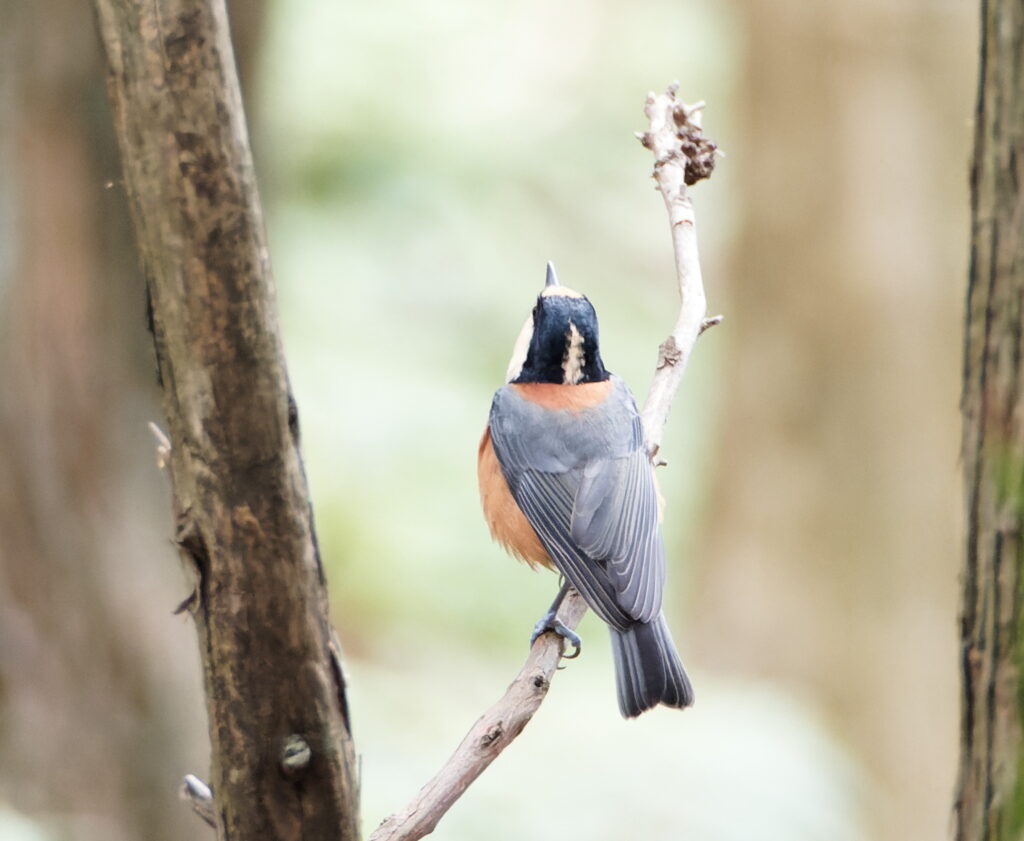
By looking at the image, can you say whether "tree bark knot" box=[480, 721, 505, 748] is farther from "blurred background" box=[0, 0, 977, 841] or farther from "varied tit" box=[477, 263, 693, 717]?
"blurred background" box=[0, 0, 977, 841]

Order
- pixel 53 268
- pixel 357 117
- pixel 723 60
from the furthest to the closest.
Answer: pixel 723 60, pixel 357 117, pixel 53 268

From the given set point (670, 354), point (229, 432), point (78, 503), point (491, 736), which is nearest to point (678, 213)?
point (670, 354)

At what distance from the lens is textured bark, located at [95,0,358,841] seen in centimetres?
150

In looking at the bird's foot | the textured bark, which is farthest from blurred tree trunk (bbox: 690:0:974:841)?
the textured bark

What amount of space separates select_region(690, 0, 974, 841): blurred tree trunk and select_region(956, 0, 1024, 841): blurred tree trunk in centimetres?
460

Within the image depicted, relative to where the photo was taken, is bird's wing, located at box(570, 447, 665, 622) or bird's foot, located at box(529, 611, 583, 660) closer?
bird's foot, located at box(529, 611, 583, 660)

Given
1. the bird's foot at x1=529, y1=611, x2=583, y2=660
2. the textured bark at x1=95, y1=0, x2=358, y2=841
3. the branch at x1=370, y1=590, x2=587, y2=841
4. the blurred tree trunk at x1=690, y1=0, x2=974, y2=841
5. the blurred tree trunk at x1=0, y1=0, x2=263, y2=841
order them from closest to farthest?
1. the textured bark at x1=95, y1=0, x2=358, y2=841
2. the branch at x1=370, y1=590, x2=587, y2=841
3. the bird's foot at x1=529, y1=611, x2=583, y2=660
4. the blurred tree trunk at x1=0, y1=0, x2=263, y2=841
5. the blurred tree trunk at x1=690, y1=0, x2=974, y2=841

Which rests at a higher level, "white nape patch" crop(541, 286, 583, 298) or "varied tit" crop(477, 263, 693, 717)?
"white nape patch" crop(541, 286, 583, 298)

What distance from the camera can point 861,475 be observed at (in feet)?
20.5

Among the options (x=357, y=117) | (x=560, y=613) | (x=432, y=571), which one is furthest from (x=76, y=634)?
(x=357, y=117)

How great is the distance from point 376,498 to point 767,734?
3894 millimetres

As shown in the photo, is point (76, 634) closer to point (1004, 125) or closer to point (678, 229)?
point (678, 229)

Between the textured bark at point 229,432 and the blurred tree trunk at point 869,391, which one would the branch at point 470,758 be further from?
the blurred tree trunk at point 869,391

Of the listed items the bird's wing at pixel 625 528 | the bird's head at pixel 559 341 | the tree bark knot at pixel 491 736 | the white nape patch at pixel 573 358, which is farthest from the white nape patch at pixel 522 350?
the tree bark knot at pixel 491 736
